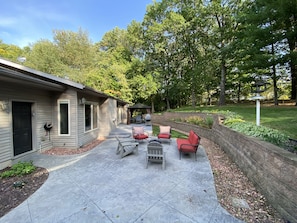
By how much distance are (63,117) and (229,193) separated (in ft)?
24.4

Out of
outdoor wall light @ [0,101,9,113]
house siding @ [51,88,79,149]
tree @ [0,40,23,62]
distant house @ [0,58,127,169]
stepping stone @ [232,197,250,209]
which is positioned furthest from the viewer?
tree @ [0,40,23,62]

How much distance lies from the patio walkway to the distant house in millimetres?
1302

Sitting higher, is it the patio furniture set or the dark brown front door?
the dark brown front door

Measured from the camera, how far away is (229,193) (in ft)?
11.8

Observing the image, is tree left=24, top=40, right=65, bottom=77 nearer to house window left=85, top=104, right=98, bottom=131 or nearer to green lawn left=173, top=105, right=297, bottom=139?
house window left=85, top=104, right=98, bottom=131

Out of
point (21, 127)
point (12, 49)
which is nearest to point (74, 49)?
point (12, 49)

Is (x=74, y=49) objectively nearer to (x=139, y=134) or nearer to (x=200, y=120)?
(x=139, y=134)

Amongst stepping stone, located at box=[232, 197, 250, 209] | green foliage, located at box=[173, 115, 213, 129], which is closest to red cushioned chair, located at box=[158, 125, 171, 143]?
green foliage, located at box=[173, 115, 213, 129]

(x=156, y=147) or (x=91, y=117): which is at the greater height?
(x=91, y=117)

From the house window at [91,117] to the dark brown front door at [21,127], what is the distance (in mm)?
2776

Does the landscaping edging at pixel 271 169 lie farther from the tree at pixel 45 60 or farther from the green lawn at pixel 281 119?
the tree at pixel 45 60

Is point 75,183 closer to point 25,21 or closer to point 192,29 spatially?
point 25,21

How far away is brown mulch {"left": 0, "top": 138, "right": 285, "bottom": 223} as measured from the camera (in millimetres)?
2877

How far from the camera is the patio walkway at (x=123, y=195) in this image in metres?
2.79
